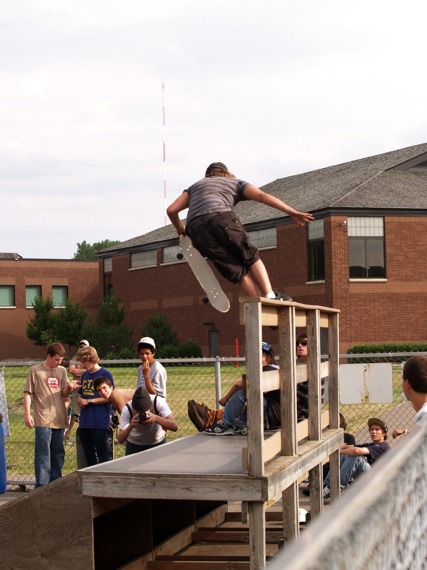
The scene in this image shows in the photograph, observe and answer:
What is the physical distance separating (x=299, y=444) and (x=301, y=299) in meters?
42.4

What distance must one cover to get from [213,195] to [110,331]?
177 ft

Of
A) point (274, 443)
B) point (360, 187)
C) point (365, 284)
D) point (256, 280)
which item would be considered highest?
point (360, 187)

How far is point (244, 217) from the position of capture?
55438 mm

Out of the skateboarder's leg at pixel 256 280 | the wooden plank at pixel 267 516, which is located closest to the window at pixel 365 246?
the wooden plank at pixel 267 516

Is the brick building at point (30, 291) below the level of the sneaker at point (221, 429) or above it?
above

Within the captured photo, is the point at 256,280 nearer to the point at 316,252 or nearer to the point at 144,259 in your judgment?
the point at 316,252

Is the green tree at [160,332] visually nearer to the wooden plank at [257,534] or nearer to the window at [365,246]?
the window at [365,246]

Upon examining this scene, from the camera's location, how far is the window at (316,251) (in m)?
48.5

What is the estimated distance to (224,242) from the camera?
7.65 m

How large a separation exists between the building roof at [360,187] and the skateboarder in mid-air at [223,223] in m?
39.6

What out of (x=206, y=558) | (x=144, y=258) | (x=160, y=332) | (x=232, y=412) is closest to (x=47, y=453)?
(x=232, y=412)

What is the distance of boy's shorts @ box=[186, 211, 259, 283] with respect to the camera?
299 inches

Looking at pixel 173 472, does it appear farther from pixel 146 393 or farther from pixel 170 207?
pixel 146 393

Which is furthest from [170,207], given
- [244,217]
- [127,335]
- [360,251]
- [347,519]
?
[127,335]
